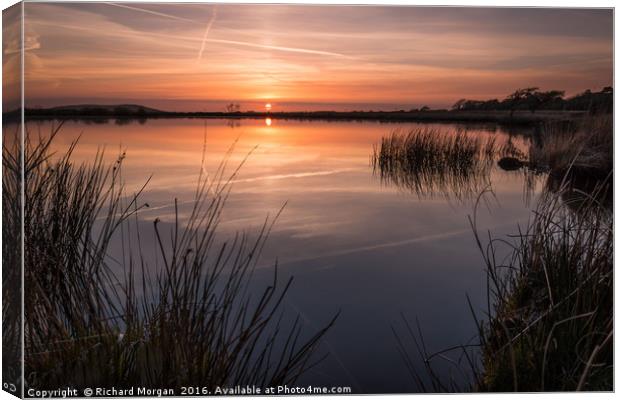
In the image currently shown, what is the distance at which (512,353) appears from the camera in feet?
8.43

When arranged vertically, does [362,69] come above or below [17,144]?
above

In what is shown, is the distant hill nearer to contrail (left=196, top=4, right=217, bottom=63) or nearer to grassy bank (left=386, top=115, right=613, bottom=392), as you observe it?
contrail (left=196, top=4, right=217, bottom=63)

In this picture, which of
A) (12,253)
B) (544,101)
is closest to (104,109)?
(12,253)

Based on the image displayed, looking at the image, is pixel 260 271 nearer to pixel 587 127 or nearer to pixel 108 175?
pixel 108 175

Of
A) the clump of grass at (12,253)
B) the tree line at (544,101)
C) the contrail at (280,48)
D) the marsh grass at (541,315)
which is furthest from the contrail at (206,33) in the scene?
the marsh grass at (541,315)

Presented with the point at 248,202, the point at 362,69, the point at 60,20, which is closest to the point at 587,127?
the point at 362,69

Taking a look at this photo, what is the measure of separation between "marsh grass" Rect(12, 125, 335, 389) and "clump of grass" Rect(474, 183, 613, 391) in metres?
0.65

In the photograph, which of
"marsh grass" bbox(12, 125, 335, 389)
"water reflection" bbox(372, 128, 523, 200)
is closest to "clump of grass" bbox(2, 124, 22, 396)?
"marsh grass" bbox(12, 125, 335, 389)

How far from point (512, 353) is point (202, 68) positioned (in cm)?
143

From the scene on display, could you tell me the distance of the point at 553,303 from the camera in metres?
2.86

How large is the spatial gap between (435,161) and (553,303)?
0.91 metres

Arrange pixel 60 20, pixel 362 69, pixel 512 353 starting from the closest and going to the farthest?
1. pixel 512 353
2. pixel 60 20
3. pixel 362 69

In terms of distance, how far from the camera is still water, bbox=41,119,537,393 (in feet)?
9.62

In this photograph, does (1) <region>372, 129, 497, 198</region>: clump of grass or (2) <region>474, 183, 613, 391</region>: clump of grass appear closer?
(2) <region>474, 183, 613, 391</region>: clump of grass
